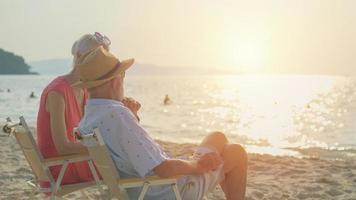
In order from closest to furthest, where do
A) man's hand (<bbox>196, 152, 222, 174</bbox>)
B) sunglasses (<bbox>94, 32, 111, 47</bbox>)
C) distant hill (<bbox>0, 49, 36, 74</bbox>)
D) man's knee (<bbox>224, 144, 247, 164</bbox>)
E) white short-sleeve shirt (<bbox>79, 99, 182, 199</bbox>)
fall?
white short-sleeve shirt (<bbox>79, 99, 182, 199</bbox>) → man's hand (<bbox>196, 152, 222, 174</bbox>) → man's knee (<bbox>224, 144, 247, 164</bbox>) → sunglasses (<bbox>94, 32, 111, 47</bbox>) → distant hill (<bbox>0, 49, 36, 74</bbox>)

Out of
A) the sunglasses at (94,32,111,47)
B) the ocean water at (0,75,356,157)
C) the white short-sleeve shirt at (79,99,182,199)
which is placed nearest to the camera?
the white short-sleeve shirt at (79,99,182,199)

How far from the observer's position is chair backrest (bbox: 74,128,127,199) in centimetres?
315

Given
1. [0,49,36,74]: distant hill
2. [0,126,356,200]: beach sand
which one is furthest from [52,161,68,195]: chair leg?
[0,49,36,74]: distant hill

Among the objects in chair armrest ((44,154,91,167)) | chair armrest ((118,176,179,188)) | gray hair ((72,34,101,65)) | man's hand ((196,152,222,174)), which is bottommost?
chair armrest ((44,154,91,167))

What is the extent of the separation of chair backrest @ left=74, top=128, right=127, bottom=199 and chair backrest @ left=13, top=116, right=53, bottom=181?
606mm

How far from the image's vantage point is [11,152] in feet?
33.6

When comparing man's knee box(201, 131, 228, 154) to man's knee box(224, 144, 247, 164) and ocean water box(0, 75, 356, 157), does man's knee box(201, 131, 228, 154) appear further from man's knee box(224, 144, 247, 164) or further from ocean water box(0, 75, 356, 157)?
ocean water box(0, 75, 356, 157)

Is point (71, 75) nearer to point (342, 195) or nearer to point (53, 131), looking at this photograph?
point (53, 131)

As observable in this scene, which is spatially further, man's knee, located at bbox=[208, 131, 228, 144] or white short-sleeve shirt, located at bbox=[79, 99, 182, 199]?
man's knee, located at bbox=[208, 131, 228, 144]

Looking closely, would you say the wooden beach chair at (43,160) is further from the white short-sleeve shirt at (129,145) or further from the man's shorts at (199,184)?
the man's shorts at (199,184)

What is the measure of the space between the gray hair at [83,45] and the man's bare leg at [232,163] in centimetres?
105

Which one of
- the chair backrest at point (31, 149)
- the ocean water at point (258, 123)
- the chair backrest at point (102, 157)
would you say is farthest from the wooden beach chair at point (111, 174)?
the ocean water at point (258, 123)

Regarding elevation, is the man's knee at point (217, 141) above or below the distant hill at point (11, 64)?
above

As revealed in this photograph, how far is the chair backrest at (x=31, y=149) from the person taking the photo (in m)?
3.79
